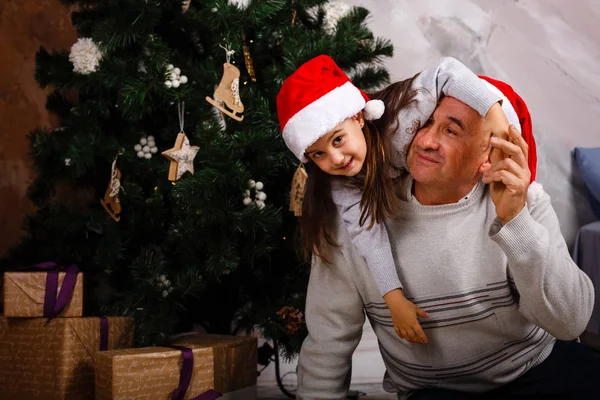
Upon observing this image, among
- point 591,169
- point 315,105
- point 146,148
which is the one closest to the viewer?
point 315,105

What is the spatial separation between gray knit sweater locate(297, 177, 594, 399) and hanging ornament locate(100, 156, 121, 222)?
2.70ft

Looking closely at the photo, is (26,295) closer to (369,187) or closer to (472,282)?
(369,187)

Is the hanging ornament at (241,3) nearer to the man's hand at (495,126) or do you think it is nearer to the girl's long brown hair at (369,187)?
the girl's long brown hair at (369,187)

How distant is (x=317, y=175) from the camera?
132 cm

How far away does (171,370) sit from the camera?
5.22 feet

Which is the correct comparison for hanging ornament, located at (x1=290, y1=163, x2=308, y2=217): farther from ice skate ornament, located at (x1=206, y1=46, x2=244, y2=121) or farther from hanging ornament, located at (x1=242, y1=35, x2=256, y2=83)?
hanging ornament, located at (x1=242, y1=35, x2=256, y2=83)

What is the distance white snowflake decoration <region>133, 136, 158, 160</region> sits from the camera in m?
1.95

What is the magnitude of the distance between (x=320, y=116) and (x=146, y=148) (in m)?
0.87

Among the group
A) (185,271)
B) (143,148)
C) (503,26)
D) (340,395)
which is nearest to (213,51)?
(143,148)

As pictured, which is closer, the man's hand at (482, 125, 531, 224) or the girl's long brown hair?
the man's hand at (482, 125, 531, 224)

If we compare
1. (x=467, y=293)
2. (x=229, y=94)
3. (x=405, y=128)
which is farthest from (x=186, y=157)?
(x=467, y=293)

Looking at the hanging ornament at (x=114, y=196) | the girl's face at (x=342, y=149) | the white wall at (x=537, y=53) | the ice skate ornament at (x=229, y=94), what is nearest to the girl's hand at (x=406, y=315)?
the girl's face at (x=342, y=149)

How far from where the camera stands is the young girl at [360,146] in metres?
1.18

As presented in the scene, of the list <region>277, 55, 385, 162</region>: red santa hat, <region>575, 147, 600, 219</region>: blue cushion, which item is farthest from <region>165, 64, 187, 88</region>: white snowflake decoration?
<region>575, 147, 600, 219</region>: blue cushion
